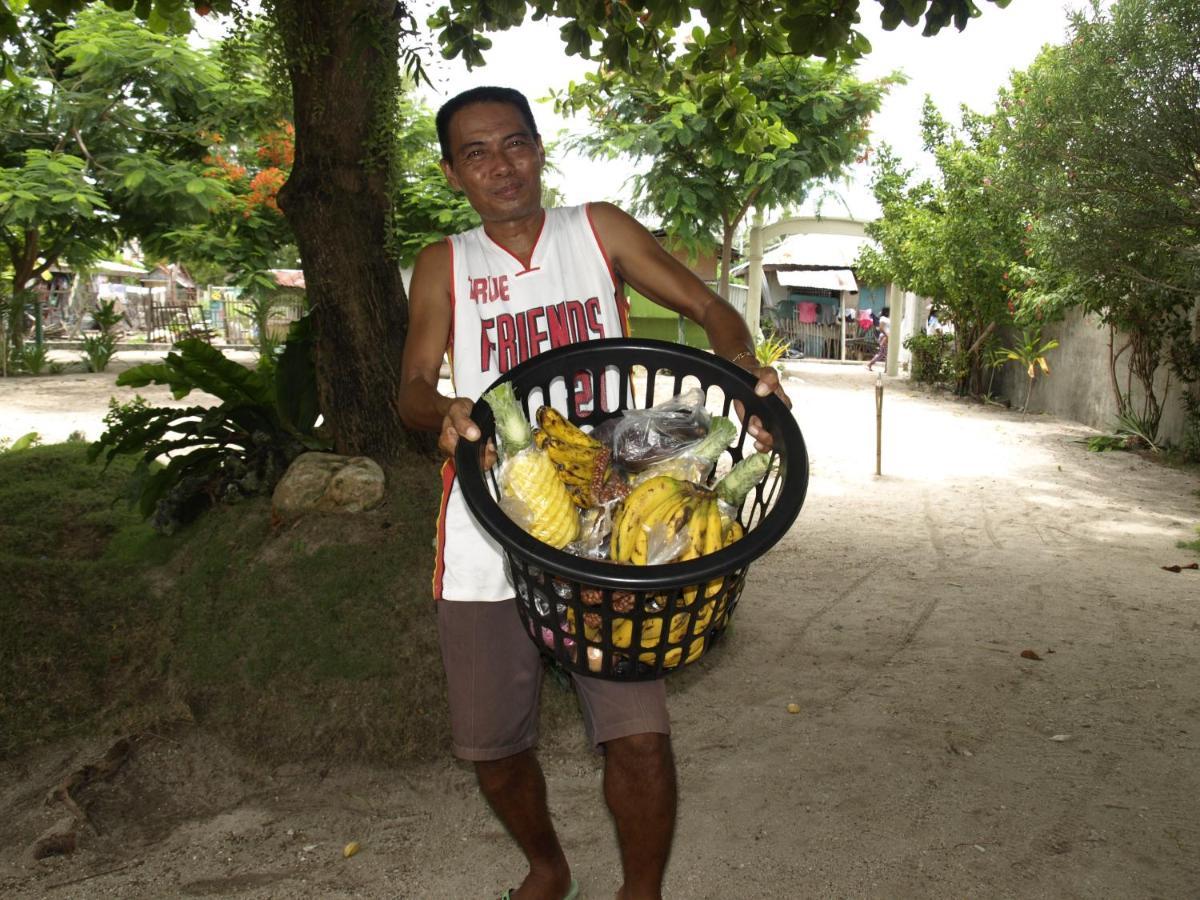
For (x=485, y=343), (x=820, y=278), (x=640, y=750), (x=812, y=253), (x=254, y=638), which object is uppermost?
(x=812, y=253)

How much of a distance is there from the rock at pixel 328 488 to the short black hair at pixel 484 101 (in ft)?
7.97

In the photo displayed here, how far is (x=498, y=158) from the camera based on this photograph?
2154mm

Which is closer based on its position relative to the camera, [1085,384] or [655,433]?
[655,433]

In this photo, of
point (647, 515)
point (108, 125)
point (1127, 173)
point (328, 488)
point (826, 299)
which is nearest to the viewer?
point (647, 515)

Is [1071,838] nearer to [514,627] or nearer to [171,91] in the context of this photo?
[514,627]

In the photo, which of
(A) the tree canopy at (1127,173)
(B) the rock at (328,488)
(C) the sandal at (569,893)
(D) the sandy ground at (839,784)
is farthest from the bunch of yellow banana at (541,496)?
(A) the tree canopy at (1127,173)

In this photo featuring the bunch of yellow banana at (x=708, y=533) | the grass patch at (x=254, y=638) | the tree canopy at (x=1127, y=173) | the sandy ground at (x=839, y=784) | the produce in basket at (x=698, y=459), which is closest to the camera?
the bunch of yellow banana at (x=708, y=533)

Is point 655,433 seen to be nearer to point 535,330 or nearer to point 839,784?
point 535,330

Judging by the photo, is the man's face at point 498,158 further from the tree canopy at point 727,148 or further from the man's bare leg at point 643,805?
the tree canopy at point 727,148

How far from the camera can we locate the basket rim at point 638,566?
1.39 metres

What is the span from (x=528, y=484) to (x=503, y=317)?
630 millimetres

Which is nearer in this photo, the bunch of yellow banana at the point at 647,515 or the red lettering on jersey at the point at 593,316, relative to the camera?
the bunch of yellow banana at the point at 647,515

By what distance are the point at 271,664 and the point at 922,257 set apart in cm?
1378

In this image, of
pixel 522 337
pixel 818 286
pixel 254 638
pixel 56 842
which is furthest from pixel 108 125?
pixel 818 286
